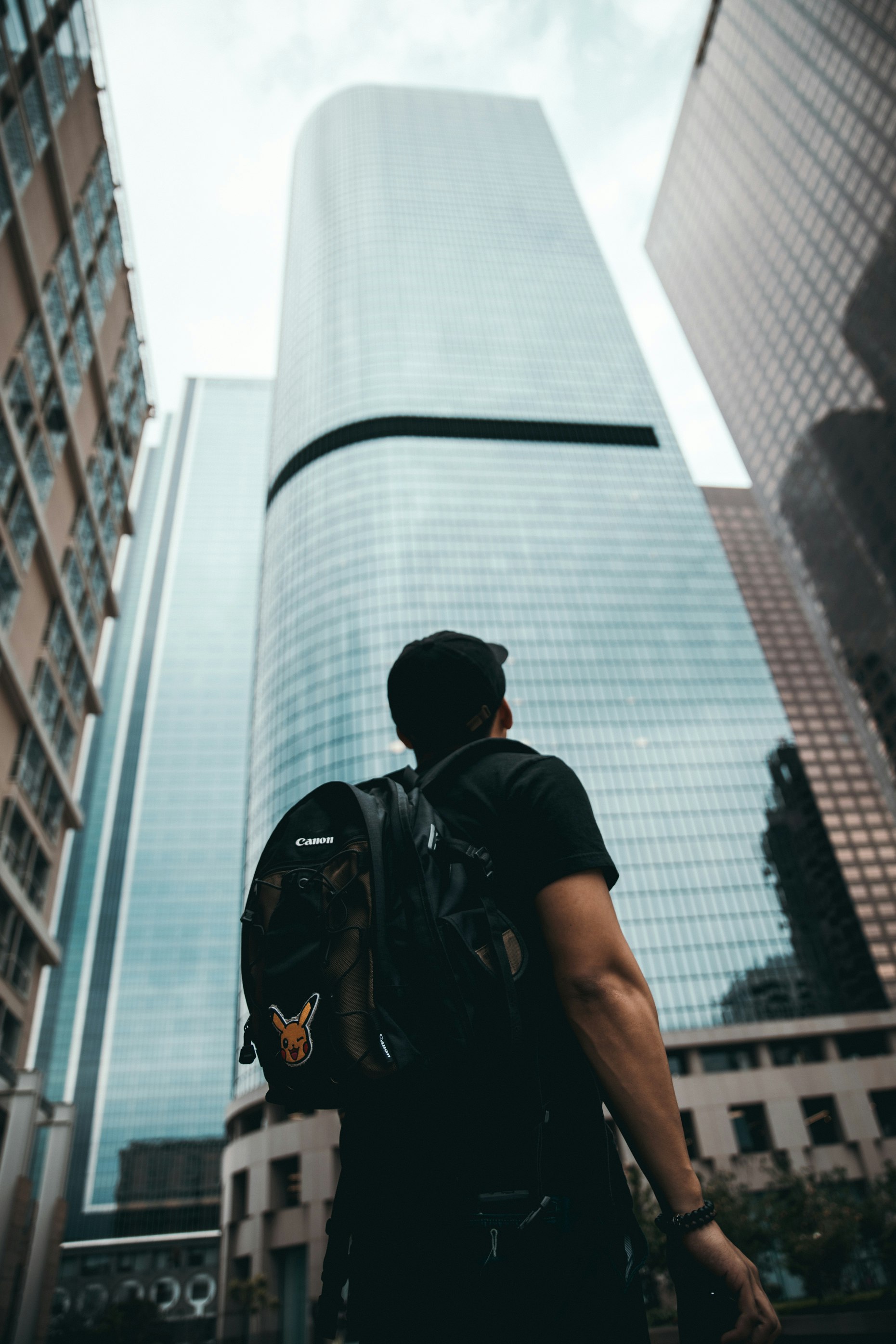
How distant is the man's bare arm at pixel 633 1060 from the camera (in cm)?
167

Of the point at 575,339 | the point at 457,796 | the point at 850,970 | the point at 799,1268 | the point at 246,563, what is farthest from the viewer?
the point at 246,563

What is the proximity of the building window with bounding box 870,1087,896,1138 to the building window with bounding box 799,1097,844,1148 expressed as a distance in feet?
8.34

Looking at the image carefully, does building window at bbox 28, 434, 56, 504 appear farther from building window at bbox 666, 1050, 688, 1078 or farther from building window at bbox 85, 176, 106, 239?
building window at bbox 666, 1050, 688, 1078

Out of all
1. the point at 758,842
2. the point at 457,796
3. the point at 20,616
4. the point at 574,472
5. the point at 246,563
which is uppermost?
the point at 246,563

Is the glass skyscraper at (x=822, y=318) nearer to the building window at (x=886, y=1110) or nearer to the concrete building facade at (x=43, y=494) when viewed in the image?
the building window at (x=886, y=1110)

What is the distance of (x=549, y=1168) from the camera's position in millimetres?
1782

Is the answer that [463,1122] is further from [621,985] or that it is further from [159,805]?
[159,805]

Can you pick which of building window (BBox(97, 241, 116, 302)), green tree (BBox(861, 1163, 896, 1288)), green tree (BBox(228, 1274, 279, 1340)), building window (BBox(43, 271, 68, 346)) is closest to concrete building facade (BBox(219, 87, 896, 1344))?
green tree (BBox(228, 1274, 279, 1340))

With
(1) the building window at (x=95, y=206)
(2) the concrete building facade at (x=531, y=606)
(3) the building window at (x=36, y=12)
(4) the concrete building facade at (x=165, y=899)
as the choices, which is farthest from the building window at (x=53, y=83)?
(4) the concrete building facade at (x=165, y=899)

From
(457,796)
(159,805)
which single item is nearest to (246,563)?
(159,805)

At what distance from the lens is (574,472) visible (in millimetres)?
81000

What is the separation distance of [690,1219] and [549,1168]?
12.1 inches

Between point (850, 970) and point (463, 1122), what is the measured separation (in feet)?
232

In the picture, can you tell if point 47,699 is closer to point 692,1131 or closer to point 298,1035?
point 298,1035
